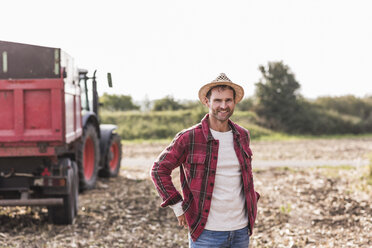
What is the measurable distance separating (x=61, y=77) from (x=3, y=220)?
7.80ft

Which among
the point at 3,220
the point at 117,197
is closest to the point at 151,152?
the point at 117,197

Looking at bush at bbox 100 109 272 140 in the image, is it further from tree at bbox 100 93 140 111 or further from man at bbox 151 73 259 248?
man at bbox 151 73 259 248

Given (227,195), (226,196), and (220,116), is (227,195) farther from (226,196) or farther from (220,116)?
(220,116)

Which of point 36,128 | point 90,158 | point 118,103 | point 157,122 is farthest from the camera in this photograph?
point 157,122

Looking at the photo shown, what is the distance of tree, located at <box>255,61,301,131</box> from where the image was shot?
28.1 m

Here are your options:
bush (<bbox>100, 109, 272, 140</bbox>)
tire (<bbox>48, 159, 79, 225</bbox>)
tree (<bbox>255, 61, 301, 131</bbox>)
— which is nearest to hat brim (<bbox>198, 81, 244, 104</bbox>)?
tire (<bbox>48, 159, 79, 225</bbox>)

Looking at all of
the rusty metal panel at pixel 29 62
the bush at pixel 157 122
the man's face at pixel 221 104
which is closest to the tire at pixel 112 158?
the rusty metal panel at pixel 29 62

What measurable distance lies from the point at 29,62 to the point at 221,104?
143 inches

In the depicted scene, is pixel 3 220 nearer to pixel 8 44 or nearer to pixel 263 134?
pixel 8 44

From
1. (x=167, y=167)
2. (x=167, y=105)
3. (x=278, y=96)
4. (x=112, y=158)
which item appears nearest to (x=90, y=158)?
(x=112, y=158)

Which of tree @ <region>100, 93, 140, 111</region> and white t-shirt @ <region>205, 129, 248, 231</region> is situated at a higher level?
tree @ <region>100, 93, 140, 111</region>

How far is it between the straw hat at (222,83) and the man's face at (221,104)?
0.04 m

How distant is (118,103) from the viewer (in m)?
25.0

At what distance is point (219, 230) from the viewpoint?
282 cm
